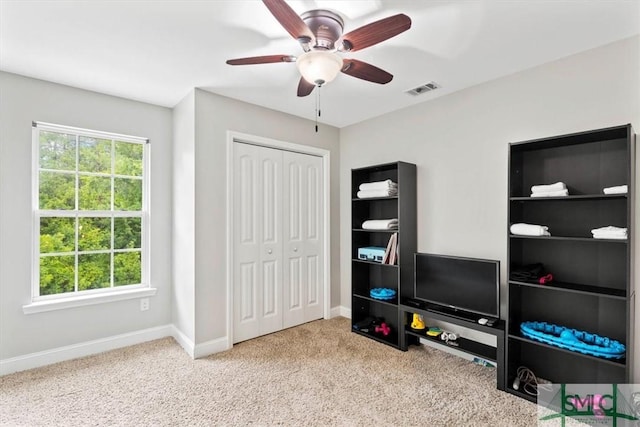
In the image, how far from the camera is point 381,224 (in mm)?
3254

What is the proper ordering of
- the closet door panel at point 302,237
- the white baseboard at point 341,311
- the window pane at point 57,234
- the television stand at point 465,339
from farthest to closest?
1. the white baseboard at point 341,311
2. the closet door panel at point 302,237
3. the window pane at point 57,234
4. the television stand at point 465,339

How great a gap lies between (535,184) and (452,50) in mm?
1185

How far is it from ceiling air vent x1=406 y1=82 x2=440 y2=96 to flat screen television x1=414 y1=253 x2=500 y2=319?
1.51m

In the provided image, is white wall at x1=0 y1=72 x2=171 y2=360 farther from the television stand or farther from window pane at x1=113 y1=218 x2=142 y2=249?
the television stand

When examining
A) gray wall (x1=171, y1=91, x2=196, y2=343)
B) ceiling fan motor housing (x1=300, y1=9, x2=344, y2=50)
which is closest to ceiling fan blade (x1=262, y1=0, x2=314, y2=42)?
ceiling fan motor housing (x1=300, y1=9, x2=344, y2=50)

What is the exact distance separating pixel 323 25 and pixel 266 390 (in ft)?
7.95

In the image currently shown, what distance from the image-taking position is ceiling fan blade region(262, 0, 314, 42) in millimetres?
1362

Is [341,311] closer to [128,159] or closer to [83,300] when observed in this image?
[83,300]

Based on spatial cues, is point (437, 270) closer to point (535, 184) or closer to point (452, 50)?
point (535, 184)

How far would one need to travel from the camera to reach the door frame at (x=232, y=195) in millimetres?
3068

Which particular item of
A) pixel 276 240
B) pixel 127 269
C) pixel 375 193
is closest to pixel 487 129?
pixel 375 193

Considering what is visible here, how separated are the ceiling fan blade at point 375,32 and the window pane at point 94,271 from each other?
2.93 metres

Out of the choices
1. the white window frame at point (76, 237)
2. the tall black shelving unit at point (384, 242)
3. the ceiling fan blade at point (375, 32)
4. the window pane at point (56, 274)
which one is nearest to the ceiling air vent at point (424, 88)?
the tall black shelving unit at point (384, 242)

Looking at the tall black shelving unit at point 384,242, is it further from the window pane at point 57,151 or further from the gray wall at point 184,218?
the window pane at point 57,151
